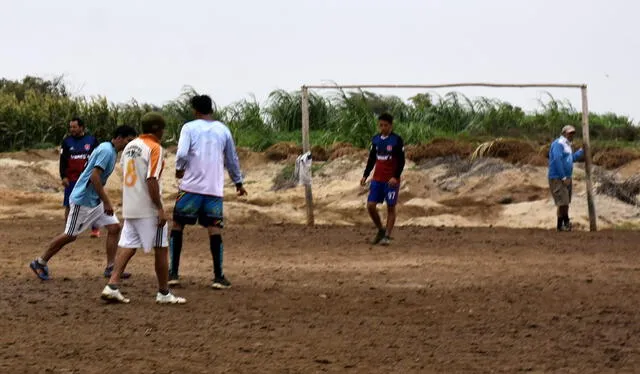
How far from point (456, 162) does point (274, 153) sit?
5236 mm

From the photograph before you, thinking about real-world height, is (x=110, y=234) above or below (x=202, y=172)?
below

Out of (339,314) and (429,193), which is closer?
(339,314)

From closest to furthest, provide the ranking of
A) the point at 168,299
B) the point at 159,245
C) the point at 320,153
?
the point at 159,245, the point at 168,299, the point at 320,153

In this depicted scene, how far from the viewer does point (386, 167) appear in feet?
58.2

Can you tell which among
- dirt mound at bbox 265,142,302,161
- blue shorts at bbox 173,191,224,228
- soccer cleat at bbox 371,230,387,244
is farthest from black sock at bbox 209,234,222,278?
dirt mound at bbox 265,142,302,161

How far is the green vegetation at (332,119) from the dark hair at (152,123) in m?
17.5

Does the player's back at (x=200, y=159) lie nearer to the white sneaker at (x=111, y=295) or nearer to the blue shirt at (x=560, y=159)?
the white sneaker at (x=111, y=295)

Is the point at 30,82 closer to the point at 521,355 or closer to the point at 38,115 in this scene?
the point at 38,115

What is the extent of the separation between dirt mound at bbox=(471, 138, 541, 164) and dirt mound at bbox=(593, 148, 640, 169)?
1.51 meters

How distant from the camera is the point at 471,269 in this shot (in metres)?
14.7

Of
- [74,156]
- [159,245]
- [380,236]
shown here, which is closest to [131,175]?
[159,245]

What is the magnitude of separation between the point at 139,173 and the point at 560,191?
11307mm

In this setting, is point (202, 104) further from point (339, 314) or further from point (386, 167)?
point (386, 167)

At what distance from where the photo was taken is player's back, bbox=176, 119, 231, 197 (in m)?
12.3
